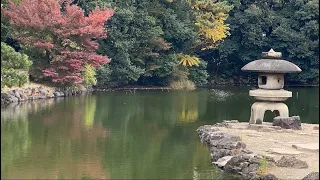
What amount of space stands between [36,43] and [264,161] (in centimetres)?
1730

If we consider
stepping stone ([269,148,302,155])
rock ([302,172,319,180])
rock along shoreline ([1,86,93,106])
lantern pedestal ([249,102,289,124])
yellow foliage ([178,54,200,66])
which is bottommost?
rock ([302,172,319,180])

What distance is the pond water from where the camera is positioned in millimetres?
13305

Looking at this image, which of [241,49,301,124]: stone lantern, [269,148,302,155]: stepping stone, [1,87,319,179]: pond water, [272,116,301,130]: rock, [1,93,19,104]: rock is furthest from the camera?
[1,93,19,104]: rock

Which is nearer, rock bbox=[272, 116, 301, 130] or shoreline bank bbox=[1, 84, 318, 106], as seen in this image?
rock bbox=[272, 116, 301, 130]

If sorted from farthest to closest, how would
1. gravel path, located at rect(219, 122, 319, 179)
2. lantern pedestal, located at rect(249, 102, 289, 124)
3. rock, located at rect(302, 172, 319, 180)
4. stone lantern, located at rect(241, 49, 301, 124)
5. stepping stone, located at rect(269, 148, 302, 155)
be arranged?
lantern pedestal, located at rect(249, 102, 289, 124), stone lantern, located at rect(241, 49, 301, 124), stepping stone, located at rect(269, 148, 302, 155), gravel path, located at rect(219, 122, 319, 179), rock, located at rect(302, 172, 319, 180)

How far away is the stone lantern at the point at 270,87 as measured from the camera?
786 inches

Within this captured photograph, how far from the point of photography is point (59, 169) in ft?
42.9

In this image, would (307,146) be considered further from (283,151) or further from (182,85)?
(182,85)

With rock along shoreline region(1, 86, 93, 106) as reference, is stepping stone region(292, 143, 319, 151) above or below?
below

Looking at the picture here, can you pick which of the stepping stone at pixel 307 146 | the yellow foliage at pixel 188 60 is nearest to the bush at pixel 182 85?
the yellow foliage at pixel 188 60

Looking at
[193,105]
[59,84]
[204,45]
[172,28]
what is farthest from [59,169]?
[204,45]

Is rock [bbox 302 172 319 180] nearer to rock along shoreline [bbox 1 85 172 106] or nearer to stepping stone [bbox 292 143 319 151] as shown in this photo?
stepping stone [bbox 292 143 319 151]

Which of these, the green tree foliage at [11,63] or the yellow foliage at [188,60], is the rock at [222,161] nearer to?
the green tree foliage at [11,63]

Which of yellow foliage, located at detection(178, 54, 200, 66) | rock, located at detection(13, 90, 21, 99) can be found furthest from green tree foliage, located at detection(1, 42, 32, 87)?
yellow foliage, located at detection(178, 54, 200, 66)
